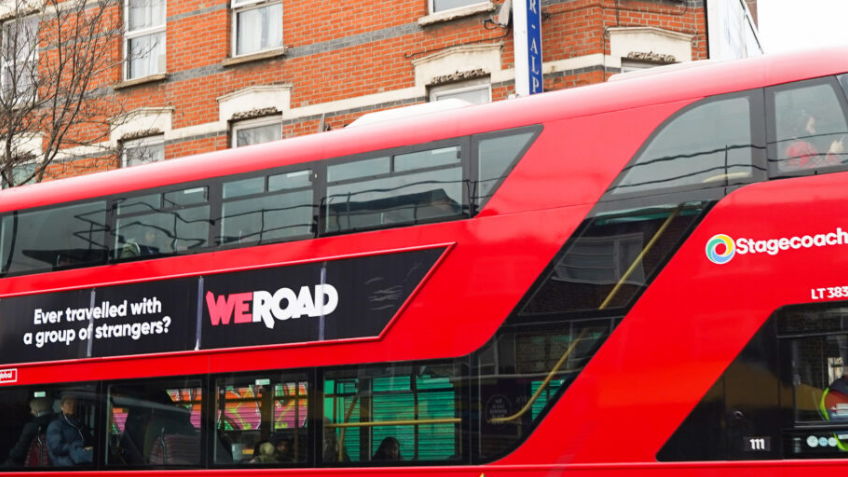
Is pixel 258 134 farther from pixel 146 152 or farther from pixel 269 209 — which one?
pixel 269 209

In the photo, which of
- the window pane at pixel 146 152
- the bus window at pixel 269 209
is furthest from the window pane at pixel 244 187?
the window pane at pixel 146 152

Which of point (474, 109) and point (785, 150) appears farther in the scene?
point (474, 109)

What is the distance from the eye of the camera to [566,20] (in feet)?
48.2

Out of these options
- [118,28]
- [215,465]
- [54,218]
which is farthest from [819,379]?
[118,28]

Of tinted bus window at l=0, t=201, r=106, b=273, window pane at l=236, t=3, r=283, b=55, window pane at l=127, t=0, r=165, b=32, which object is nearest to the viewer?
tinted bus window at l=0, t=201, r=106, b=273

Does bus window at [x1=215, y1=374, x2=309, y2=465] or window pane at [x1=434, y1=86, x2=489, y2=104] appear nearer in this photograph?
bus window at [x1=215, y1=374, x2=309, y2=465]

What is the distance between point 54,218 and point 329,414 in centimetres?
399

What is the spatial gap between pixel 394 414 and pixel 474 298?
1.15 meters

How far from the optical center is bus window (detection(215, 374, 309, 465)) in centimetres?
869

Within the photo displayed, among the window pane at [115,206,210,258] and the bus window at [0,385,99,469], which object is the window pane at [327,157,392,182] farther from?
the bus window at [0,385,99,469]

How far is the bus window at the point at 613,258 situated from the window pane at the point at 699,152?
0.69 ft

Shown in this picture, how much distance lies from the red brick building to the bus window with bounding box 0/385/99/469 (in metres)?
7.21

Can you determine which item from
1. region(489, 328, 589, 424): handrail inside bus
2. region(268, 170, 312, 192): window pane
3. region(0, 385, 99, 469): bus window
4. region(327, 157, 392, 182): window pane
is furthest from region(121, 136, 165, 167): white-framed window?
region(489, 328, 589, 424): handrail inside bus

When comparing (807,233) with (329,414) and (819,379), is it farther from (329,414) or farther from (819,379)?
(329,414)
